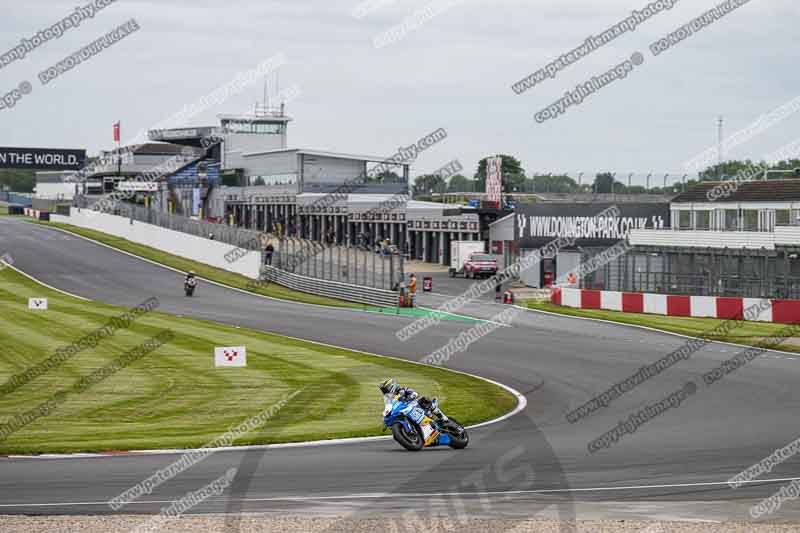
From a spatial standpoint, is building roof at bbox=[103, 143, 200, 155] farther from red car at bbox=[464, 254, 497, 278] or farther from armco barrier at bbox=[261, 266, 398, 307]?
armco barrier at bbox=[261, 266, 398, 307]

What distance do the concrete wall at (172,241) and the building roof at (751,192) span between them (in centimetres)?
2421

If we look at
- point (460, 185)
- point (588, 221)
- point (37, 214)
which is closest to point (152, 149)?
point (37, 214)

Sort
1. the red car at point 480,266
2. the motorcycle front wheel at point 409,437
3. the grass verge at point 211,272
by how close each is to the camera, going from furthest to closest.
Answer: the red car at point 480,266, the grass verge at point 211,272, the motorcycle front wheel at point 409,437

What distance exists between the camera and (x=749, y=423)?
18641 millimetres

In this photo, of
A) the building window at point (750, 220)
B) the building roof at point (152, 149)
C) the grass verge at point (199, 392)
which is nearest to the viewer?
the grass verge at point (199, 392)

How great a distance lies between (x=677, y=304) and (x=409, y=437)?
89.2 ft

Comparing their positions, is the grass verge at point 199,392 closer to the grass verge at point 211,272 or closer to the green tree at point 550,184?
the grass verge at point 211,272

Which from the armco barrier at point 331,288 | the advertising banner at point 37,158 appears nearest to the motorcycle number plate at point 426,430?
the advertising banner at point 37,158

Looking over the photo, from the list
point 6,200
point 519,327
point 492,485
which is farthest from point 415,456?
point 6,200

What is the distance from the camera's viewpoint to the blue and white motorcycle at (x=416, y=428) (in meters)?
16.5

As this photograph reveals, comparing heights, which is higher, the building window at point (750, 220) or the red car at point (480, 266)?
the building window at point (750, 220)

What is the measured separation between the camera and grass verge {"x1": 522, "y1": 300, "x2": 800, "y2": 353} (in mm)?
32656

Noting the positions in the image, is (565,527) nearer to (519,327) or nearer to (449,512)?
(449,512)

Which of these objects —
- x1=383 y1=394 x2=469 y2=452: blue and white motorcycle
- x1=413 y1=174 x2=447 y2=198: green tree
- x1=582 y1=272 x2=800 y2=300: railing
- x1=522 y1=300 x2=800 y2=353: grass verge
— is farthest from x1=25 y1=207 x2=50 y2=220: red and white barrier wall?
x1=383 y1=394 x2=469 y2=452: blue and white motorcycle
